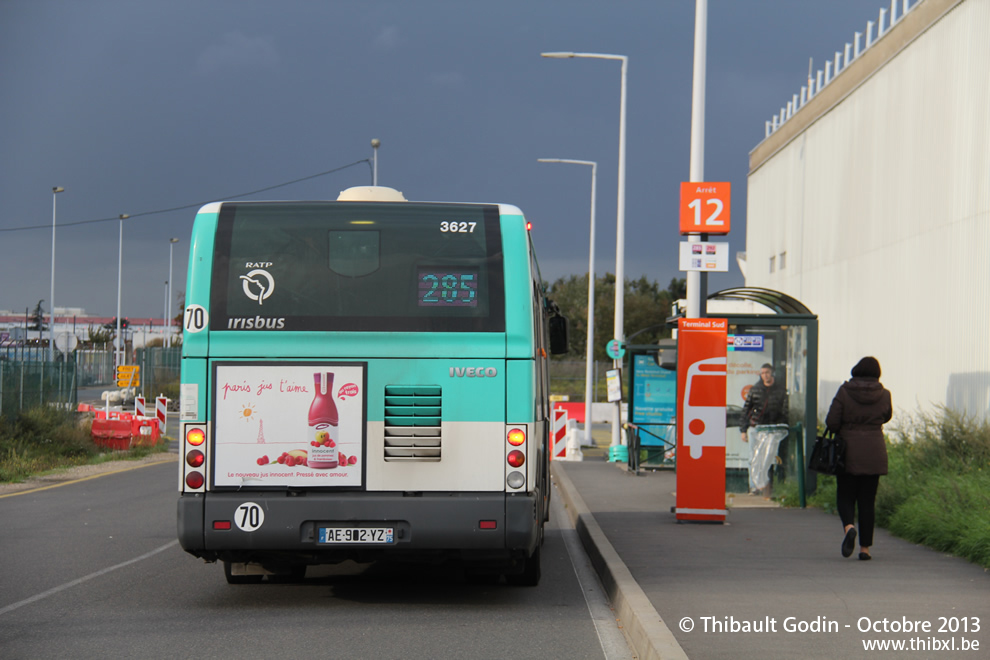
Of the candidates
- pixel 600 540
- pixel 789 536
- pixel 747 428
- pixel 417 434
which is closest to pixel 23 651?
pixel 417 434

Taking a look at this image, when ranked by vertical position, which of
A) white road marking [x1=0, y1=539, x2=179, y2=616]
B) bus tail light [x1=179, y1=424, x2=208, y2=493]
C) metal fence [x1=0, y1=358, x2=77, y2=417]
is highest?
bus tail light [x1=179, y1=424, x2=208, y2=493]

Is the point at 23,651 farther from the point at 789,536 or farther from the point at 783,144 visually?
the point at 783,144

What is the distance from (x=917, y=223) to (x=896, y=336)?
221 centimetres

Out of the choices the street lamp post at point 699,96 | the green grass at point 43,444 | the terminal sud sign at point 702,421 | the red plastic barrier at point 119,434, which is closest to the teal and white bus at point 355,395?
the terminal sud sign at point 702,421

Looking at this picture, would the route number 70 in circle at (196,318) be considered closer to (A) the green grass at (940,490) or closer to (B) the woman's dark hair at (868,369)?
(B) the woman's dark hair at (868,369)

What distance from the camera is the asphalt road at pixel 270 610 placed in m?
6.73

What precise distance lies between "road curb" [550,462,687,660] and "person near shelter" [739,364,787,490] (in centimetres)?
361

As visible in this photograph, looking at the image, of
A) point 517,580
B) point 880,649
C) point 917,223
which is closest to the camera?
point 880,649

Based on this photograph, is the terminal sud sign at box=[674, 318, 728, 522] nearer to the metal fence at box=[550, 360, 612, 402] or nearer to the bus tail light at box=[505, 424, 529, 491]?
the bus tail light at box=[505, 424, 529, 491]

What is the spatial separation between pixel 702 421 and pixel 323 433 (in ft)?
20.9

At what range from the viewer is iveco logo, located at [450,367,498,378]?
25.5 feet

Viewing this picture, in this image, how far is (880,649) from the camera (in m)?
6.39

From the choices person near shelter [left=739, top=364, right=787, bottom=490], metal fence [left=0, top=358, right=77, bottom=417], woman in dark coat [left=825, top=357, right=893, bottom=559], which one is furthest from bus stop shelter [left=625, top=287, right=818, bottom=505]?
metal fence [left=0, top=358, right=77, bottom=417]

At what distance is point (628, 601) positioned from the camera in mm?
7547
